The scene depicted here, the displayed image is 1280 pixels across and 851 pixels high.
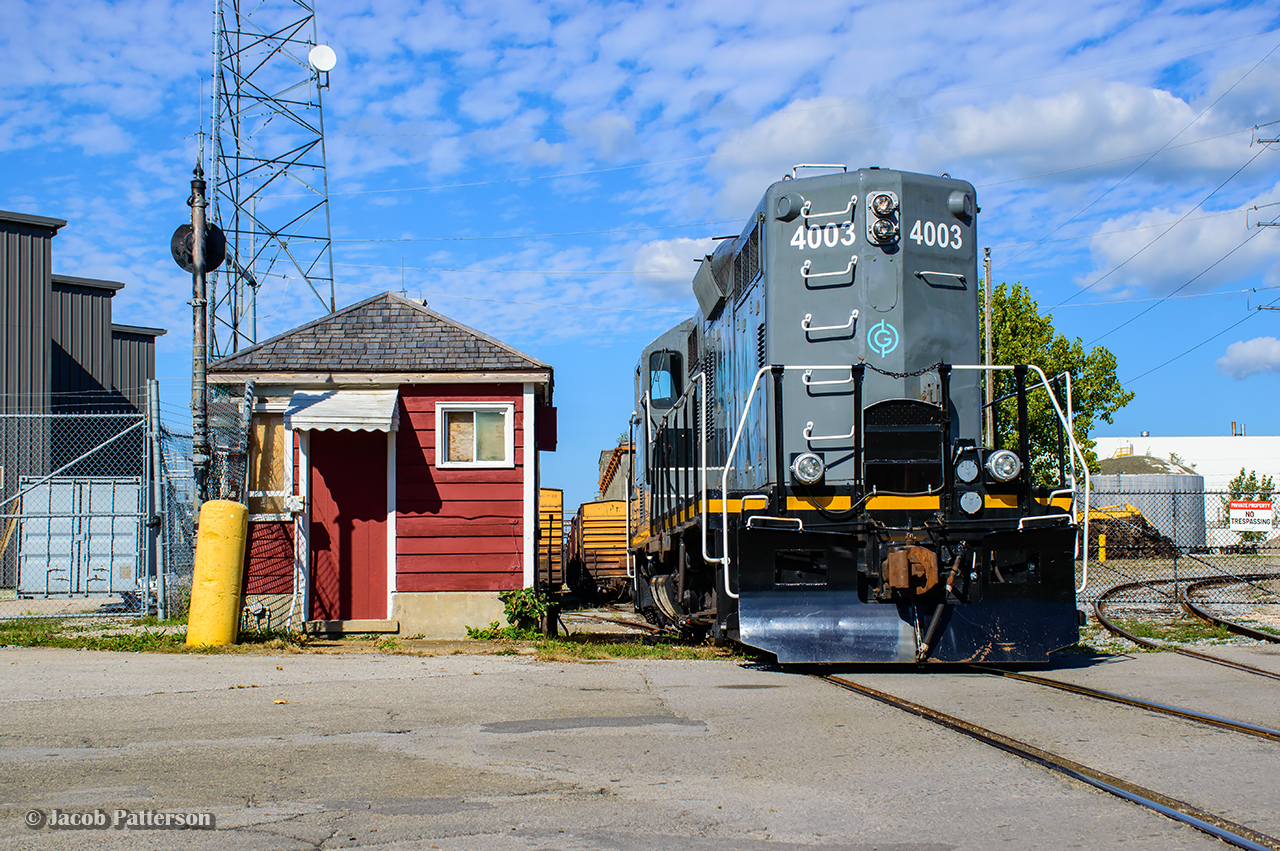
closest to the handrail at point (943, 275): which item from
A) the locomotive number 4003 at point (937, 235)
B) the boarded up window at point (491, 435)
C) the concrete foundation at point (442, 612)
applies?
the locomotive number 4003 at point (937, 235)

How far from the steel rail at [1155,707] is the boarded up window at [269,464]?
856cm

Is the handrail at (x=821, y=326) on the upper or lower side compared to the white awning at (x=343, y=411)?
upper

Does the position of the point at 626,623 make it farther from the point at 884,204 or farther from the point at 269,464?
the point at 884,204

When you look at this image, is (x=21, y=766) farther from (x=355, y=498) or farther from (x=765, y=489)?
(x=355, y=498)

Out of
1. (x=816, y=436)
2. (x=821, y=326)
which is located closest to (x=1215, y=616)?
(x=816, y=436)

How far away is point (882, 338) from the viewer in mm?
8953

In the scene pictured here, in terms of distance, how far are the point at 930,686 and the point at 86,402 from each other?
29.0 meters

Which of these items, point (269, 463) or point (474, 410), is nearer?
point (269, 463)

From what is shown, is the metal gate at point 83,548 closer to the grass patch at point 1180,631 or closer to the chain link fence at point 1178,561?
the grass patch at point 1180,631

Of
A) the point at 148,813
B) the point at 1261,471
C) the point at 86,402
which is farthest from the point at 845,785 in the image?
the point at 1261,471

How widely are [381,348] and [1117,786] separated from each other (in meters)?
10.7

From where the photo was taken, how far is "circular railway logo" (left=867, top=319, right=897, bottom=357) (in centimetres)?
893

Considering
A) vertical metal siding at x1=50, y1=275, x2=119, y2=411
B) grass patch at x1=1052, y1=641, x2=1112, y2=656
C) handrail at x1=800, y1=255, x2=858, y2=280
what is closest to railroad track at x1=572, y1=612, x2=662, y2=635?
grass patch at x1=1052, y1=641, x2=1112, y2=656

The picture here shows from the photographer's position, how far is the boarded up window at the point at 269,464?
12.7 meters
